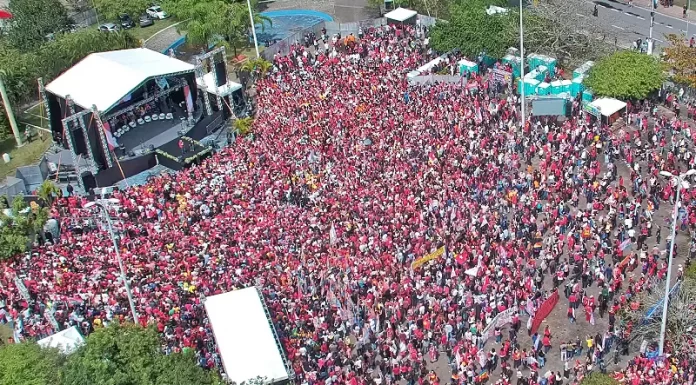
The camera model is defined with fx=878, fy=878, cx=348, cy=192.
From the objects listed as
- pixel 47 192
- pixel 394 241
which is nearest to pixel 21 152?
pixel 47 192

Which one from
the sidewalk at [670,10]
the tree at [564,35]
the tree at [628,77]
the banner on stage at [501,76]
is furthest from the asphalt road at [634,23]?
the tree at [628,77]

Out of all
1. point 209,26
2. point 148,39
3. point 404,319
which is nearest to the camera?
point 404,319

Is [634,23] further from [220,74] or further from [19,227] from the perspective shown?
[19,227]

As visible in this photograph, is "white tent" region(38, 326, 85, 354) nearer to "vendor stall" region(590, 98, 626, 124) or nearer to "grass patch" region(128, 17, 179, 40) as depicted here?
"vendor stall" region(590, 98, 626, 124)

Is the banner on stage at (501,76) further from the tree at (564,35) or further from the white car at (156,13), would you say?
the white car at (156,13)

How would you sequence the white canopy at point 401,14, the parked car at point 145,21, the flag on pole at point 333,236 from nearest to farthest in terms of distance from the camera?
the flag on pole at point 333,236 → the white canopy at point 401,14 → the parked car at point 145,21

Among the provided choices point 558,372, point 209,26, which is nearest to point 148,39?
point 209,26

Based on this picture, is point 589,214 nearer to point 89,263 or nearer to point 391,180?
point 391,180
